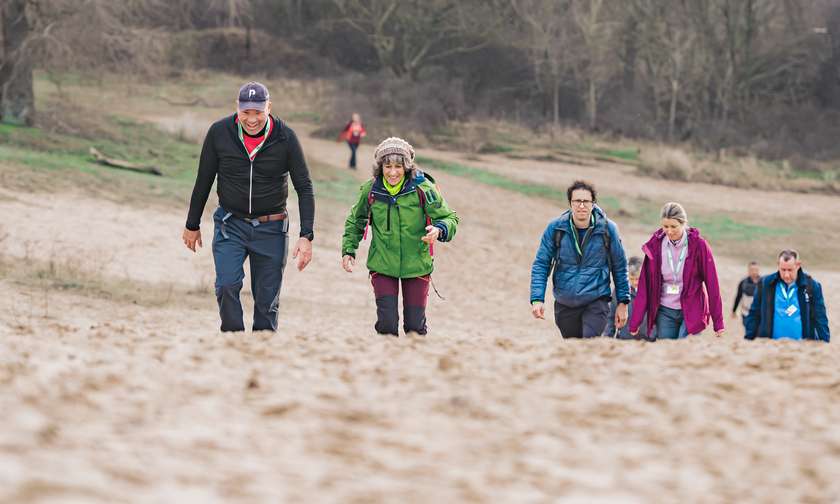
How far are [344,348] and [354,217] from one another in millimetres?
1733

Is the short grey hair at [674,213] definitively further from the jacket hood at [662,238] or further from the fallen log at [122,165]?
the fallen log at [122,165]

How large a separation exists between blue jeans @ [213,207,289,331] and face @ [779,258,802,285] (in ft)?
13.3

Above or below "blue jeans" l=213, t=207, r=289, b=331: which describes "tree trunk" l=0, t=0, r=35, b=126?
above

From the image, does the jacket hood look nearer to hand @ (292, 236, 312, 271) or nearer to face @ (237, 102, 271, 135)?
hand @ (292, 236, 312, 271)

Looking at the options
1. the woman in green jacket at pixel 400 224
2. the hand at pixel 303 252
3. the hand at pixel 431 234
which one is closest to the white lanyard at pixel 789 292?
the woman in green jacket at pixel 400 224

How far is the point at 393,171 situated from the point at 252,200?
97cm

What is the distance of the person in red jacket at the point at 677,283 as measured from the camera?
7484mm

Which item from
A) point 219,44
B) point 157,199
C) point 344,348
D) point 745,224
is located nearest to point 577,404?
point 344,348

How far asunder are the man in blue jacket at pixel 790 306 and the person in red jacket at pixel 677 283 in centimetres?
85

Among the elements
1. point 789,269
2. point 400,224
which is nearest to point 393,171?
point 400,224

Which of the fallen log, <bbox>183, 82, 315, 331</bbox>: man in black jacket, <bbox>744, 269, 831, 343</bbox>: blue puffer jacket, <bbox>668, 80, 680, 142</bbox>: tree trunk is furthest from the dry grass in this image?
<bbox>183, 82, 315, 331</bbox>: man in black jacket

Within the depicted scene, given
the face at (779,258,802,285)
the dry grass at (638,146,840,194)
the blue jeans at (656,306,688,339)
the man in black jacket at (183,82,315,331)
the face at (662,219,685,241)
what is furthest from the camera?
the dry grass at (638,146,840,194)

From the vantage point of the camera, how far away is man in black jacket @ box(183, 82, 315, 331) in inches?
264

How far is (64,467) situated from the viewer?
10.0 ft
